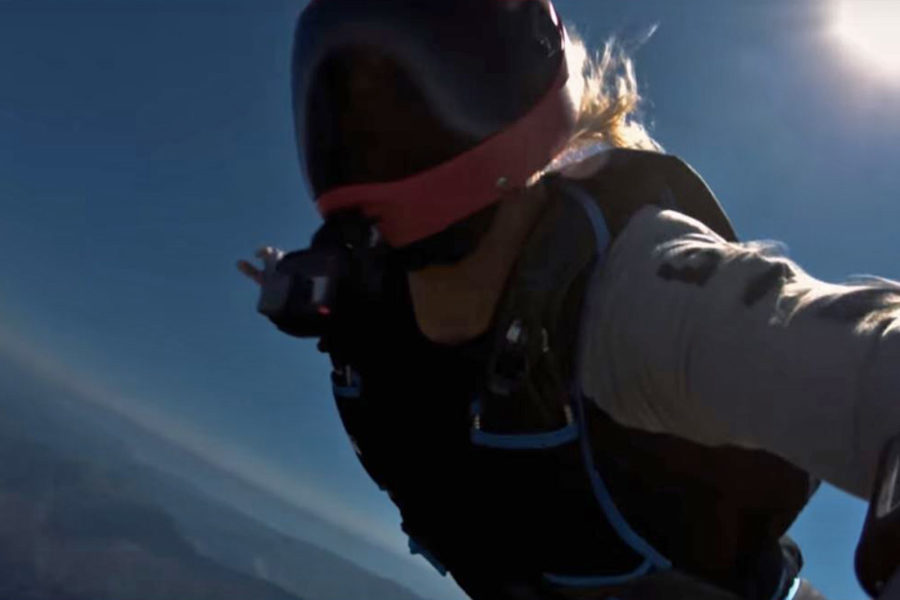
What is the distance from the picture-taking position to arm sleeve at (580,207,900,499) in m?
0.72

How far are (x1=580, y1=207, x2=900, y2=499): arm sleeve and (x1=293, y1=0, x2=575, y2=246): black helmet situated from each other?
19.3 inches

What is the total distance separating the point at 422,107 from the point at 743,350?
0.97 m

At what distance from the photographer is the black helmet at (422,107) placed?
1.57 m

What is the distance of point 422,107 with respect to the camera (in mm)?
1573

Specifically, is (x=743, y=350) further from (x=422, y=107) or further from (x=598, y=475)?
(x=422, y=107)

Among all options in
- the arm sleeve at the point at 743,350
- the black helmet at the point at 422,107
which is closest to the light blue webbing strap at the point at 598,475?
the arm sleeve at the point at 743,350

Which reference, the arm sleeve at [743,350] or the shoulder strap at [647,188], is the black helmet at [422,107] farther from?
the arm sleeve at [743,350]

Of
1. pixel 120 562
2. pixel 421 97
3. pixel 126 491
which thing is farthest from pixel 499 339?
pixel 126 491

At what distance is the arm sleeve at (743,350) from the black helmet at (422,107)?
0.49 metres

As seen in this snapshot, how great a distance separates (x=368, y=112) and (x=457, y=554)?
3.48ft

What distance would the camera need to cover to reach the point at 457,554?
5.59ft

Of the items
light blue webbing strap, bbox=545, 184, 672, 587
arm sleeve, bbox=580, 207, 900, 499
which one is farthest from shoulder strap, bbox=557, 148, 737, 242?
arm sleeve, bbox=580, 207, 900, 499

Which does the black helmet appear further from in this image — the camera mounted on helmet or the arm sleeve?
the arm sleeve

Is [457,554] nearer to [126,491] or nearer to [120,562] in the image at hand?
[120,562]
